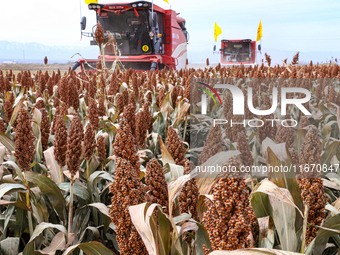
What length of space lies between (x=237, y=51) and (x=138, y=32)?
39.0 feet

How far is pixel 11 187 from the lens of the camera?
1.95 meters

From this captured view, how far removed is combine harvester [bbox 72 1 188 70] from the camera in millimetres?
15273

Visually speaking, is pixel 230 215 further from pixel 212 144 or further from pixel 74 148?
pixel 74 148

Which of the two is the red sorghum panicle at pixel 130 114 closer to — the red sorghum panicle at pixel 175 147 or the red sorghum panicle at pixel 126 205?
the red sorghum panicle at pixel 175 147

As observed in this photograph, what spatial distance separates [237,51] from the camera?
27.1m

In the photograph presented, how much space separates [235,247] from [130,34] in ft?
51.1

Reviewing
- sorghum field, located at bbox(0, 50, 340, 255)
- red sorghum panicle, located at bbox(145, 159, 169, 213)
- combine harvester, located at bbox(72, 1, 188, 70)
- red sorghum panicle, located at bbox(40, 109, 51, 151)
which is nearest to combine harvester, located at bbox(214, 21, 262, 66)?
combine harvester, located at bbox(72, 1, 188, 70)

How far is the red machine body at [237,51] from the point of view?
26.9 m

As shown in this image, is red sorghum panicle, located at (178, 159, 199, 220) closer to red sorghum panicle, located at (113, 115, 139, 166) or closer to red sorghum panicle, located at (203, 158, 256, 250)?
red sorghum panicle, located at (113, 115, 139, 166)

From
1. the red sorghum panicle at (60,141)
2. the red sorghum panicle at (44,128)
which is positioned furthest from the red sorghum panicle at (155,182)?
the red sorghum panicle at (44,128)

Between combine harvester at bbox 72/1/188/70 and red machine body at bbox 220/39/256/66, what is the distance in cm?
961

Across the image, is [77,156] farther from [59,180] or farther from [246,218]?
[246,218]

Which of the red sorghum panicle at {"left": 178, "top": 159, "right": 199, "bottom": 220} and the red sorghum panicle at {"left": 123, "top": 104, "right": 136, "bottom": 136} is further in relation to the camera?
the red sorghum panicle at {"left": 123, "top": 104, "right": 136, "bottom": 136}

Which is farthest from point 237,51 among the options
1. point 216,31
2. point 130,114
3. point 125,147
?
point 125,147
